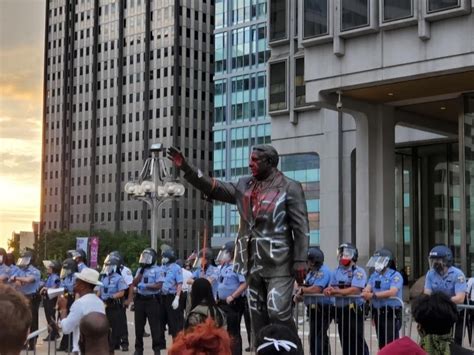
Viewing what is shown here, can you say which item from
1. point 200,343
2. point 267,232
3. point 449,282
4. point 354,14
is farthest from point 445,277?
point 354,14

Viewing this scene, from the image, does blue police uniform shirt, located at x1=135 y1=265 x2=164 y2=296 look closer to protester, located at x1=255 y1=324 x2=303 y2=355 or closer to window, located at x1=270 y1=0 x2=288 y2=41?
protester, located at x1=255 y1=324 x2=303 y2=355

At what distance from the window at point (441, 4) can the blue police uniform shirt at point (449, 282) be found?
41.5ft

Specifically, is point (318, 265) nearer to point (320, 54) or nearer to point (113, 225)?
point (320, 54)

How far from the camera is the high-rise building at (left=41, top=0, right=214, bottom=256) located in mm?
119125

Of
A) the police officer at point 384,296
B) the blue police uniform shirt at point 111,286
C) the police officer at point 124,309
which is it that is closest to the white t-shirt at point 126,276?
the police officer at point 124,309

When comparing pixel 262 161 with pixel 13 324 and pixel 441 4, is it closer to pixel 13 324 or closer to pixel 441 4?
pixel 13 324

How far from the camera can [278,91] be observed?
125ft

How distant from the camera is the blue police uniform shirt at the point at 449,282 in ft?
39.6

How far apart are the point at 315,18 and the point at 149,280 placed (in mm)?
13421

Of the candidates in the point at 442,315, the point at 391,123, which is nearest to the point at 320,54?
the point at 391,123

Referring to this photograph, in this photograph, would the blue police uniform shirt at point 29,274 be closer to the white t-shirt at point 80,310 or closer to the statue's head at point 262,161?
the white t-shirt at point 80,310

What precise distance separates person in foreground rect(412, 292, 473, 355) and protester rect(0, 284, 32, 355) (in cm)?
281

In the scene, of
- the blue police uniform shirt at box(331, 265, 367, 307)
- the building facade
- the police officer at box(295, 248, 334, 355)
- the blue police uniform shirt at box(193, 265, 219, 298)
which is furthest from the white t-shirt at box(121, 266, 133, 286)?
the building facade

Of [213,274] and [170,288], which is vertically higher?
[213,274]
